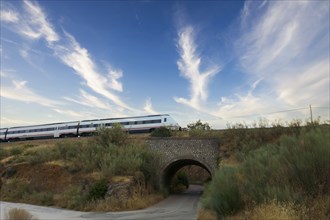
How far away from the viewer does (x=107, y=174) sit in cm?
2438

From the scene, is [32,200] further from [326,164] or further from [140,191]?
[326,164]

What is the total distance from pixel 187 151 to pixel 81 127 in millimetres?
24904

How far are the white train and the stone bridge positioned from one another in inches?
337

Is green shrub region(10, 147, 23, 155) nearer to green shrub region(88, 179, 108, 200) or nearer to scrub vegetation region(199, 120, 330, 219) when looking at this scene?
green shrub region(88, 179, 108, 200)

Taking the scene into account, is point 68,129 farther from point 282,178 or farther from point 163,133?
point 282,178

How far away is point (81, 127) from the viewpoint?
49156mm

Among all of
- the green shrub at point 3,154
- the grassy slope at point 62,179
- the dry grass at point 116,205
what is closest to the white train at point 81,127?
the grassy slope at point 62,179

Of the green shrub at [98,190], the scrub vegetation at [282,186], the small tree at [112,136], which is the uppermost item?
the small tree at [112,136]

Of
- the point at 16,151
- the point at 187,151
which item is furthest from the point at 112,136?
the point at 16,151

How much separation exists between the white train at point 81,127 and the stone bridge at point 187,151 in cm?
857

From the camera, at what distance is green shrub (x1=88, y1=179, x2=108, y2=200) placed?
22.1 m

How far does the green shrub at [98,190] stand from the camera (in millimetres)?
22148

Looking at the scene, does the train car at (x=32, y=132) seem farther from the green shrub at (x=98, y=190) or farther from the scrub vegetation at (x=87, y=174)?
A: the green shrub at (x=98, y=190)

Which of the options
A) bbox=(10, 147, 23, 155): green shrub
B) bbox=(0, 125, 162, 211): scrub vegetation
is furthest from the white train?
bbox=(10, 147, 23, 155): green shrub
